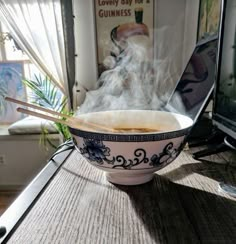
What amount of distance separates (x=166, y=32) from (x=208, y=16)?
25.9 inches

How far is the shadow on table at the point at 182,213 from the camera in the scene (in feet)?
1.19

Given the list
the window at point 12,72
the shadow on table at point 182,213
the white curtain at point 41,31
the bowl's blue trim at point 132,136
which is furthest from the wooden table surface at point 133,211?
the window at point 12,72

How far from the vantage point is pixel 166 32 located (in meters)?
2.09

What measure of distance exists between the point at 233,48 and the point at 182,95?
25 centimetres

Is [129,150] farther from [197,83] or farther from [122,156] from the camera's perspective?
[197,83]

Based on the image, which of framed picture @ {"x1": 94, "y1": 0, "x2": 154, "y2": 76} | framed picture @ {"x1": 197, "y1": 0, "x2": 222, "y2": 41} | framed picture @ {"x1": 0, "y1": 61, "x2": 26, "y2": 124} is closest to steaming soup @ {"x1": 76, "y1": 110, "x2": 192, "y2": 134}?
framed picture @ {"x1": 197, "y1": 0, "x2": 222, "y2": 41}

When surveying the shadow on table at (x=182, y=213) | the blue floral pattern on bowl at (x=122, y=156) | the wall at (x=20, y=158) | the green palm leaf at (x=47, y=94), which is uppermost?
the blue floral pattern on bowl at (x=122, y=156)

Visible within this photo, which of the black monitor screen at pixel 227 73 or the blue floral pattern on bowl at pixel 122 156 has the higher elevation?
the black monitor screen at pixel 227 73

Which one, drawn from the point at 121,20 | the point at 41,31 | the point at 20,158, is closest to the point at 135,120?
the point at 121,20

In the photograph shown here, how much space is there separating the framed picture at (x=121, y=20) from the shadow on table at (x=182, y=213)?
1.59 metres

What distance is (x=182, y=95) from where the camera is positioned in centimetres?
84

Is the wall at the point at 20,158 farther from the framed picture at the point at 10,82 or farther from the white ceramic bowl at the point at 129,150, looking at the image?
the white ceramic bowl at the point at 129,150

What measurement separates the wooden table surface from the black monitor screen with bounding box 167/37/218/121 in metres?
0.22

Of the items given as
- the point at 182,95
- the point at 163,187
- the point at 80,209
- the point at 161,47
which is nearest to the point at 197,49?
the point at 182,95
